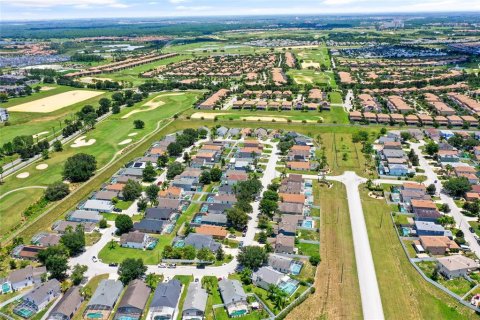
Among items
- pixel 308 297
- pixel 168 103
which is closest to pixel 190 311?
pixel 308 297

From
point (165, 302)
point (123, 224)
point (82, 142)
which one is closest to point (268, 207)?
point (123, 224)

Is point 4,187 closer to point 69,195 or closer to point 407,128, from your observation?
point 69,195

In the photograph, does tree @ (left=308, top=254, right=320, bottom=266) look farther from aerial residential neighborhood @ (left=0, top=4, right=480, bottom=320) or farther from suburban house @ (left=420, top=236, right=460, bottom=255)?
suburban house @ (left=420, top=236, right=460, bottom=255)

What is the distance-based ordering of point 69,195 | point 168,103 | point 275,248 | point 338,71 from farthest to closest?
1. point 338,71
2. point 168,103
3. point 69,195
4. point 275,248

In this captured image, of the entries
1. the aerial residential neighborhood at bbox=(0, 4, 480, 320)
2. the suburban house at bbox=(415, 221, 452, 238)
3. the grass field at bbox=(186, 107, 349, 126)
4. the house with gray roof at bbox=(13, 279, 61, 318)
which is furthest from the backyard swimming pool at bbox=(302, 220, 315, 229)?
the grass field at bbox=(186, 107, 349, 126)

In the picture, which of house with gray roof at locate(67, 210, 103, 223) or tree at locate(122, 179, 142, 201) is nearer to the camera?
house with gray roof at locate(67, 210, 103, 223)

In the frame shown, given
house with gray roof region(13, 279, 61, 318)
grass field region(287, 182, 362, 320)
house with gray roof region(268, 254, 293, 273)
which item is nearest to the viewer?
grass field region(287, 182, 362, 320)

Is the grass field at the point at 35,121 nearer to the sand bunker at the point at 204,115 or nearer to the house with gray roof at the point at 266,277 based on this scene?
the sand bunker at the point at 204,115
